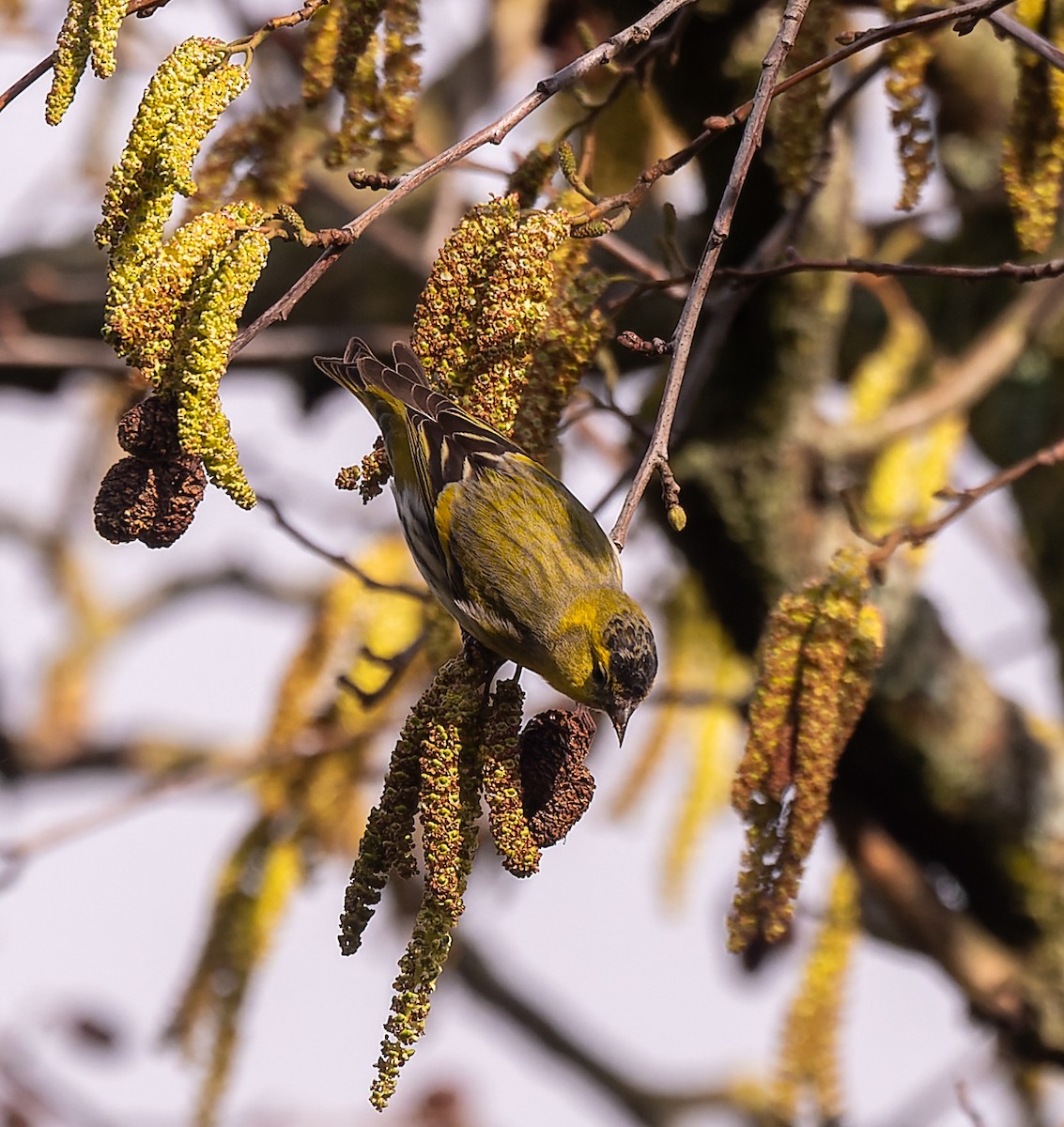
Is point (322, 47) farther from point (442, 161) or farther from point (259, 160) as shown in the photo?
point (442, 161)

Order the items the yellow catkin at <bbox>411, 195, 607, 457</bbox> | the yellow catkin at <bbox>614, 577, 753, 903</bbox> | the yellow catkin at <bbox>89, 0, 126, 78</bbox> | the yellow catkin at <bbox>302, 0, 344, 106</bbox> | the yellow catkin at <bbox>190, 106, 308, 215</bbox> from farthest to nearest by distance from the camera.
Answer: the yellow catkin at <bbox>614, 577, 753, 903</bbox> < the yellow catkin at <bbox>190, 106, 308, 215</bbox> < the yellow catkin at <bbox>302, 0, 344, 106</bbox> < the yellow catkin at <bbox>411, 195, 607, 457</bbox> < the yellow catkin at <bbox>89, 0, 126, 78</bbox>

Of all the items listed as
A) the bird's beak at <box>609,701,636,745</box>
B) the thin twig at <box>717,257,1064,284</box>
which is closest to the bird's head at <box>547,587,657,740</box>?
the bird's beak at <box>609,701,636,745</box>

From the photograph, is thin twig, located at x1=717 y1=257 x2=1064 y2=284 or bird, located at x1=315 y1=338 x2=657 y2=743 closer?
thin twig, located at x1=717 y1=257 x2=1064 y2=284

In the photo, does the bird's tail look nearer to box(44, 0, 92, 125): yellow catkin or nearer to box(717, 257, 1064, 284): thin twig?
box(717, 257, 1064, 284): thin twig

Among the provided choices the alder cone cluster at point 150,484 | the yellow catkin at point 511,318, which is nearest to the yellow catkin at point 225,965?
the yellow catkin at point 511,318

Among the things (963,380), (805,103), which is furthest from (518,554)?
(963,380)

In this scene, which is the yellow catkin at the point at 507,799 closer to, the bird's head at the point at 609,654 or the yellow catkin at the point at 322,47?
the bird's head at the point at 609,654
